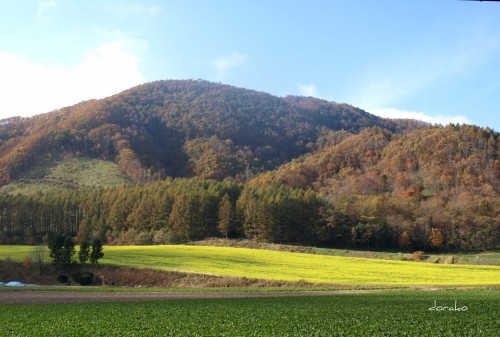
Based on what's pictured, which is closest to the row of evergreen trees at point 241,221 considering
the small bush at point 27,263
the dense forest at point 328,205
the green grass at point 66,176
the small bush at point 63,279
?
the dense forest at point 328,205

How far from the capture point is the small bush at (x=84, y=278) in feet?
172

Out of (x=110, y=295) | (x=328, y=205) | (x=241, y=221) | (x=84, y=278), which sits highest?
(x=328, y=205)

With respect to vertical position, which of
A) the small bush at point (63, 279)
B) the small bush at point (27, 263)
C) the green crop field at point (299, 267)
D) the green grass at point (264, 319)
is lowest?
the small bush at point (63, 279)

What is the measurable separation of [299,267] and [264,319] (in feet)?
109

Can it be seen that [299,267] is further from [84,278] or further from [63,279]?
[63,279]

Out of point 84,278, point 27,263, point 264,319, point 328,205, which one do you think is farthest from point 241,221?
point 264,319

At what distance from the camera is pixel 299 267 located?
176 feet

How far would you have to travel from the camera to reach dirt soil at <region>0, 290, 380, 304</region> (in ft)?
112

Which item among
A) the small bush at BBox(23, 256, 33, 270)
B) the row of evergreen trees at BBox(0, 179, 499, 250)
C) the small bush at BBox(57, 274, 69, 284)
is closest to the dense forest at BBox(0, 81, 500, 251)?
the row of evergreen trees at BBox(0, 179, 499, 250)

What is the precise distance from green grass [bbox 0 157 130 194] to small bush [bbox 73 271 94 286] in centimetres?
9862

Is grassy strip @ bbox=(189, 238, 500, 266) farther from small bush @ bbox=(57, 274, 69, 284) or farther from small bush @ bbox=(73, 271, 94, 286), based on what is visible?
small bush @ bbox=(57, 274, 69, 284)

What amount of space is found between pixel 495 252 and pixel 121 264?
66.6m

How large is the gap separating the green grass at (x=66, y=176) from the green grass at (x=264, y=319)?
5092 inches

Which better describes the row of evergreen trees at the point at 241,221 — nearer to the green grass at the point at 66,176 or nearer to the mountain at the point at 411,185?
the mountain at the point at 411,185
